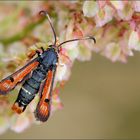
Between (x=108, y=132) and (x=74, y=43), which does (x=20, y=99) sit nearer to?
(x=74, y=43)

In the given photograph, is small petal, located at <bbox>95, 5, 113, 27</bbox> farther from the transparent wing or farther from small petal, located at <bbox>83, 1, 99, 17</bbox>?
the transparent wing

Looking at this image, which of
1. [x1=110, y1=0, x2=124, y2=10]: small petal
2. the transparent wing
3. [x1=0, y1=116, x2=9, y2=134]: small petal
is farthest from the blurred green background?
[x1=110, y1=0, x2=124, y2=10]: small petal

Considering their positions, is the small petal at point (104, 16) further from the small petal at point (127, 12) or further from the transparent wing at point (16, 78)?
the transparent wing at point (16, 78)

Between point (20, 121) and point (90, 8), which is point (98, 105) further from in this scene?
point (90, 8)

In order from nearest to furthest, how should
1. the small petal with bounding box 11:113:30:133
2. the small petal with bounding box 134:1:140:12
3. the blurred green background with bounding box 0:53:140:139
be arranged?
the small petal with bounding box 134:1:140:12 < the small petal with bounding box 11:113:30:133 < the blurred green background with bounding box 0:53:140:139

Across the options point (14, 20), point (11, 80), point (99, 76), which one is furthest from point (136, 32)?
point (99, 76)

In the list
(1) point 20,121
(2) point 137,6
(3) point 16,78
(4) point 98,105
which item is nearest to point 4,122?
(1) point 20,121

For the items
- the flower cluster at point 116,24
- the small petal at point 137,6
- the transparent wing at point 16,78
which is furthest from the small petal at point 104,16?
the transparent wing at point 16,78
